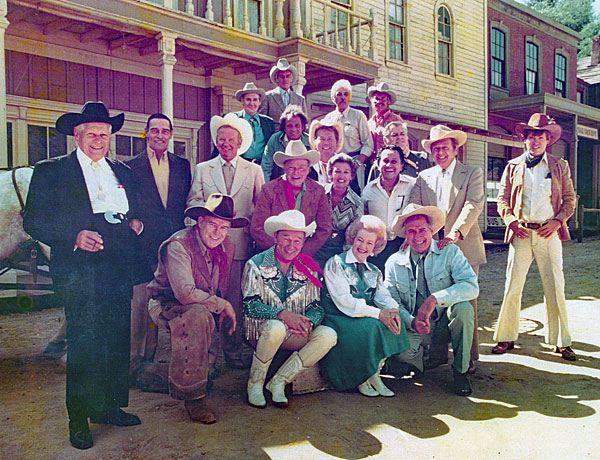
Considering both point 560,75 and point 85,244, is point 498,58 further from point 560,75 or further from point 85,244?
point 85,244

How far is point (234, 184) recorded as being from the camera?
4602 mm

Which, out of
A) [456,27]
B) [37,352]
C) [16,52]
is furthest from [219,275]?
[456,27]

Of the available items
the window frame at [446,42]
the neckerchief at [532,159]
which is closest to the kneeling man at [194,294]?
the neckerchief at [532,159]

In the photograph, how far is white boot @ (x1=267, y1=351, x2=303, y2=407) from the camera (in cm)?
381

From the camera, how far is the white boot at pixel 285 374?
3.81 meters

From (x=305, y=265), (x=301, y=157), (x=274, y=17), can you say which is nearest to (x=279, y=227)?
(x=305, y=265)

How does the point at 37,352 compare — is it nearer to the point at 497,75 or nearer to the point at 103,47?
the point at 103,47

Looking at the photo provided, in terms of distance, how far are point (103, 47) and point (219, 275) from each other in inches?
234

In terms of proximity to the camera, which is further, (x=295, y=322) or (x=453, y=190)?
(x=453, y=190)

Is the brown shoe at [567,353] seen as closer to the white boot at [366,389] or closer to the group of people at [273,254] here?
the group of people at [273,254]

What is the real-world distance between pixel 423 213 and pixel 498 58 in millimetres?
15349

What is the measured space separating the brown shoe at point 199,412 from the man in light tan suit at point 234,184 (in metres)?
1.12

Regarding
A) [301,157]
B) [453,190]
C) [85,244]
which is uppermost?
[301,157]

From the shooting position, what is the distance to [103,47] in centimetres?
852
